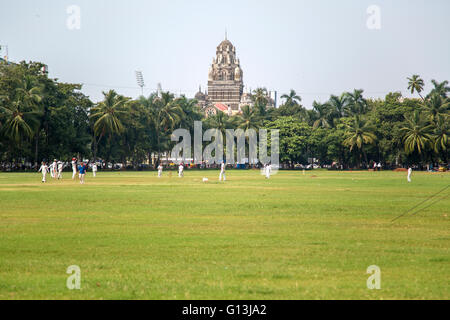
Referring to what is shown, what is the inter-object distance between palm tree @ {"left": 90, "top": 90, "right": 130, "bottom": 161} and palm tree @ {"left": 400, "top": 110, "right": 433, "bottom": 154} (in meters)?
45.9

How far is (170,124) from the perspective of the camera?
371ft

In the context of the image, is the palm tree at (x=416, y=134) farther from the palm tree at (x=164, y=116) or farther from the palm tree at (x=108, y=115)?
the palm tree at (x=108, y=115)

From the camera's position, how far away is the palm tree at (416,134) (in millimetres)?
96000

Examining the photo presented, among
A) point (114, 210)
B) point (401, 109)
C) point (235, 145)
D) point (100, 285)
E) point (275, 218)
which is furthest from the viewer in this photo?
point (235, 145)

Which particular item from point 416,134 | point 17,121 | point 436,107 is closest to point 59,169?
point 17,121

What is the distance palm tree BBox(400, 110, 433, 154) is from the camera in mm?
96000

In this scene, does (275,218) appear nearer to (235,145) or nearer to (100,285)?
(100,285)

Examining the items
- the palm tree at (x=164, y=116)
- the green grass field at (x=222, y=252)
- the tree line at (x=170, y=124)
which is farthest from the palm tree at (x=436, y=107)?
the green grass field at (x=222, y=252)

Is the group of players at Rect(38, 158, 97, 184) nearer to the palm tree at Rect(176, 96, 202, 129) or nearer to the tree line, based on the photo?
the tree line

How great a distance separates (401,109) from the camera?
346ft

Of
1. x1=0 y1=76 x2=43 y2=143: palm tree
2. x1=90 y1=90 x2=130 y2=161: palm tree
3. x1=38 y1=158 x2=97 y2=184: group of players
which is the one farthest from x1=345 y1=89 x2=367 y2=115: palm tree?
x1=38 y1=158 x2=97 y2=184: group of players

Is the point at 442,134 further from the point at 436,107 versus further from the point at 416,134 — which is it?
the point at 436,107
